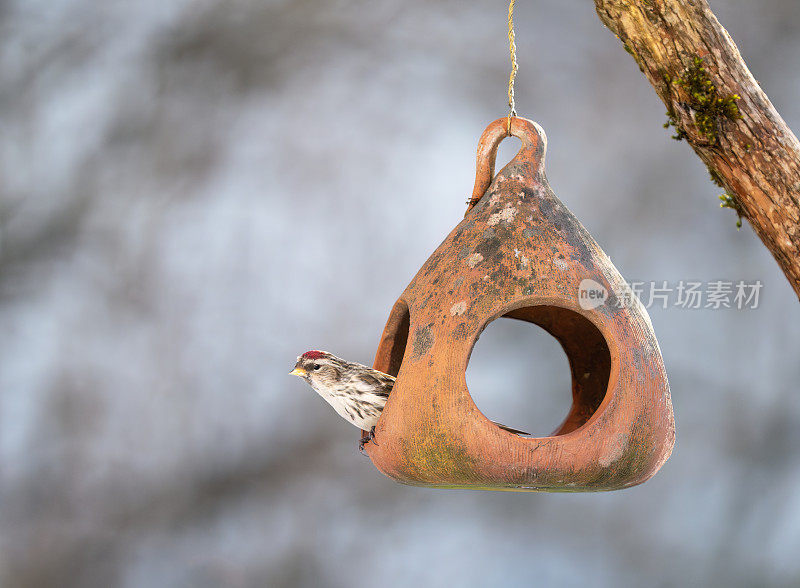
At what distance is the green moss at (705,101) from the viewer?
2.45m

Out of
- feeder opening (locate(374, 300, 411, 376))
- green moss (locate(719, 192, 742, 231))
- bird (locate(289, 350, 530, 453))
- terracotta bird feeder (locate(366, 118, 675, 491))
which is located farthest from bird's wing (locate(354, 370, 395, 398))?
green moss (locate(719, 192, 742, 231))

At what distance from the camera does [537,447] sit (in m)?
2.19

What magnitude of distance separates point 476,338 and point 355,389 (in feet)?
1.89

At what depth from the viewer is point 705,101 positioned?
2447 mm

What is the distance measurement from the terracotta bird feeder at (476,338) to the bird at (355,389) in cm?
17

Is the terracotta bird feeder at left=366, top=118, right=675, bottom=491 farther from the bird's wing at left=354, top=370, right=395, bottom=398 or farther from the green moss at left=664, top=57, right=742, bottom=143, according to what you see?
the green moss at left=664, top=57, right=742, bottom=143

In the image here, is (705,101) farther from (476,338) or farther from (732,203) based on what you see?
(476,338)

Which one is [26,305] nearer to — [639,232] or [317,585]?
[317,585]

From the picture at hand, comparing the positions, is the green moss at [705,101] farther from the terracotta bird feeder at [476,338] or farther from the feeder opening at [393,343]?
the feeder opening at [393,343]

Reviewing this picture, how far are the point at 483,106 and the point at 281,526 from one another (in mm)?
2806

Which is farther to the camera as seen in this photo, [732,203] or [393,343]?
[393,343]

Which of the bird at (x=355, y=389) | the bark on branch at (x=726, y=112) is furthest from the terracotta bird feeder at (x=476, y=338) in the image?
the bark on branch at (x=726, y=112)

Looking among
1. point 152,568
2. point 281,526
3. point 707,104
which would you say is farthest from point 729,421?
point 152,568

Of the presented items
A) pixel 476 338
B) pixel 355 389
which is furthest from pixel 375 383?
pixel 476 338
